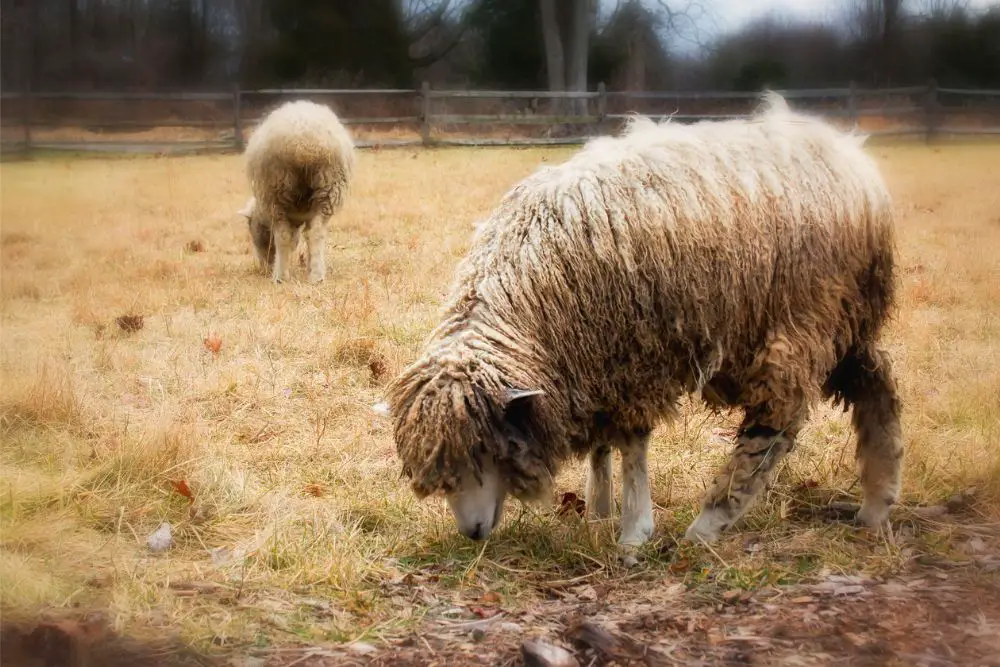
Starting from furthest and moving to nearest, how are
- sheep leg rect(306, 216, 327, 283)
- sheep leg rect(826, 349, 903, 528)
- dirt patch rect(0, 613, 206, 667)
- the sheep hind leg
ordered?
sheep leg rect(306, 216, 327, 283) < sheep leg rect(826, 349, 903, 528) < the sheep hind leg < dirt patch rect(0, 613, 206, 667)

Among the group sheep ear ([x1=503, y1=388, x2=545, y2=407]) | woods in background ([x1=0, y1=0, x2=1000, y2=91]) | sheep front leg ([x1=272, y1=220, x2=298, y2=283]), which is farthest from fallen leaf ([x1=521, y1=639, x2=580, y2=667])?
sheep front leg ([x1=272, y1=220, x2=298, y2=283])

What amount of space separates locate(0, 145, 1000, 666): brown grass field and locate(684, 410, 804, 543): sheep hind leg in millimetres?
85

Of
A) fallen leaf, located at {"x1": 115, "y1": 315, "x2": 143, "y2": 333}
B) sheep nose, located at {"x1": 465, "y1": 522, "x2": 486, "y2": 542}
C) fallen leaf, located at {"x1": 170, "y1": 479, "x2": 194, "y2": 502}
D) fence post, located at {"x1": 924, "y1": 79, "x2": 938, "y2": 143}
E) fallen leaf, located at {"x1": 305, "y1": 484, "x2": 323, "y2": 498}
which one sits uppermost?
fence post, located at {"x1": 924, "y1": 79, "x2": 938, "y2": 143}

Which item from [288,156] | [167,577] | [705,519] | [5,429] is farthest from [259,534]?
[288,156]

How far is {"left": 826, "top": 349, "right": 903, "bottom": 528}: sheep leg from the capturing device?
130 inches

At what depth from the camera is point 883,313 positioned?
3.27 metres

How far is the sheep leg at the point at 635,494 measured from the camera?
10.3 feet

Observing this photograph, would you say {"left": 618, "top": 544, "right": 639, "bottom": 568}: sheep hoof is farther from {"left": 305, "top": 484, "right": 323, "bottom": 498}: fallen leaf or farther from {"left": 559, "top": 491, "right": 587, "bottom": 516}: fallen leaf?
{"left": 305, "top": 484, "right": 323, "bottom": 498}: fallen leaf

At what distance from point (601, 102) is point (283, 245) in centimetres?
525

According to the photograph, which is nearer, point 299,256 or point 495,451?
point 495,451

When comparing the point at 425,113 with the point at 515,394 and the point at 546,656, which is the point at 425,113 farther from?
the point at 546,656

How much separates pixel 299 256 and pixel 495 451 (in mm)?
5088

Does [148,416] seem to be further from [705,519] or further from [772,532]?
[772,532]

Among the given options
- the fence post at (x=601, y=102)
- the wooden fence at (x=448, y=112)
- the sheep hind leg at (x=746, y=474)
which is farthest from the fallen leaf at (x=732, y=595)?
the fence post at (x=601, y=102)
